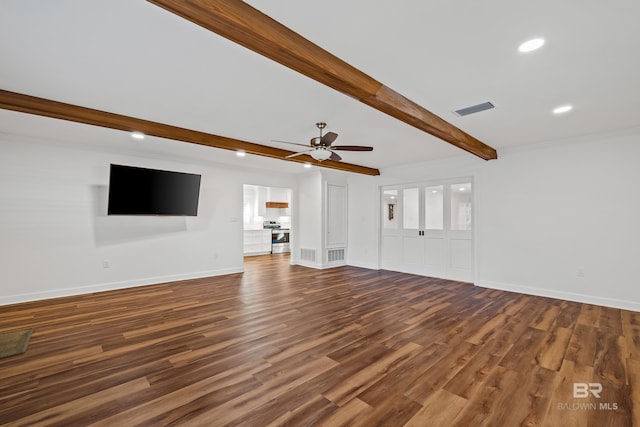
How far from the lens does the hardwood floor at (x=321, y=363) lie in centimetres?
193

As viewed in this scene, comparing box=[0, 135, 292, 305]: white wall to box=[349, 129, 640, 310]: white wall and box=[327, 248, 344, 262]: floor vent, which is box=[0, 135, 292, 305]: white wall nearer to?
box=[327, 248, 344, 262]: floor vent

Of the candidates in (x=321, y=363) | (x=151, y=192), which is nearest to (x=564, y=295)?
(x=321, y=363)

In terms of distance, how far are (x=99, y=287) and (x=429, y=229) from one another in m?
6.66

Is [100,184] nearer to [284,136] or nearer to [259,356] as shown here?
[284,136]

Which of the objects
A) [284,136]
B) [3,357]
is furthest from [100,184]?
[284,136]

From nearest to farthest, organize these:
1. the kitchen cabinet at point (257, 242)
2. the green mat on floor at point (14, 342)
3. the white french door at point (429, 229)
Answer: the green mat on floor at point (14, 342)
the white french door at point (429, 229)
the kitchen cabinet at point (257, 242)

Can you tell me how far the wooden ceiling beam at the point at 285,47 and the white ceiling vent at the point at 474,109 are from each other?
25.6 inches

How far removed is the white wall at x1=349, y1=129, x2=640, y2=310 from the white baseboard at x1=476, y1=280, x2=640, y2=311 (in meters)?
0.01

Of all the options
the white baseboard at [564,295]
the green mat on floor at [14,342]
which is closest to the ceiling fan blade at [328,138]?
the green mat on floor at [14,342]

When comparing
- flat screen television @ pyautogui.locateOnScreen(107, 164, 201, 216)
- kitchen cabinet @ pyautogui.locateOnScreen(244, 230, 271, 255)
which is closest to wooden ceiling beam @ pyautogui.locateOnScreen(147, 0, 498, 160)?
flat screen television @ pyautogui.locateOnScreen(107, 164, 201, 216)

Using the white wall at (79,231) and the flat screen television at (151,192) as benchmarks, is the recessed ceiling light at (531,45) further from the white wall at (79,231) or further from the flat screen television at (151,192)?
the white wall at (79,231)

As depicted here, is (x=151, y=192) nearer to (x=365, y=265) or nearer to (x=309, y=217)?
(x=309, y=217)

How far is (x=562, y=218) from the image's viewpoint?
4.65 m

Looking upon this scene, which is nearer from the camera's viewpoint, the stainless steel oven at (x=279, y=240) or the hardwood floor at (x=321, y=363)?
the hardwood floor at (x=321, y=363)
